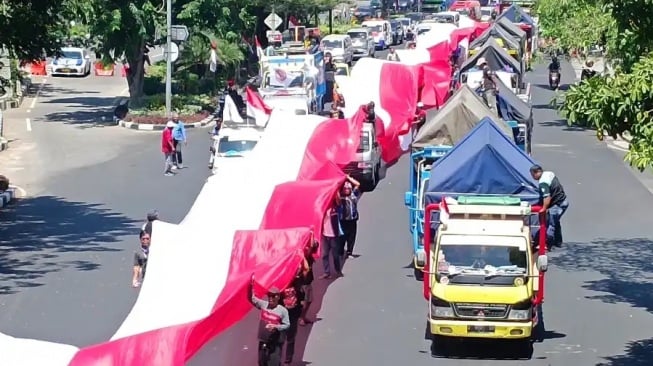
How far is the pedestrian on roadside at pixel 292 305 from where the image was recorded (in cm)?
1527

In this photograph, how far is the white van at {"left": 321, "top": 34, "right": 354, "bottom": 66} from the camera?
55.9m

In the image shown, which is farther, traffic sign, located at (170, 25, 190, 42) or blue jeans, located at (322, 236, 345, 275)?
traffic sign, located at (170, 25, 190, 42)

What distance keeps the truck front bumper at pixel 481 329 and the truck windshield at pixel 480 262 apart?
577 millimetres

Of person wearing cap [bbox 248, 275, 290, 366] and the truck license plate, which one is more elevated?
person wearing cap [bbox 248, 275, 290, 366]

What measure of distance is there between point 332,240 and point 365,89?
12145mm

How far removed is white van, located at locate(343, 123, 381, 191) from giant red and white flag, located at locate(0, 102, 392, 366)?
199 inches

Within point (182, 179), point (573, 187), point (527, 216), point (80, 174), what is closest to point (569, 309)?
point (527, 216)

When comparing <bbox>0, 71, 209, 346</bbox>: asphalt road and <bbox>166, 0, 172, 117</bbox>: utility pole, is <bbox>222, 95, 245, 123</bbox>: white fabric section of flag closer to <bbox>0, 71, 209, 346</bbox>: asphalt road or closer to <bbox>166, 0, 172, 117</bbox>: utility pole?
<bbox>0, 71, 209, 346</bbox>: asphalt road

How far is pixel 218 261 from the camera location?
14773 millimetres

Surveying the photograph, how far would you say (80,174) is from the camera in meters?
31.5

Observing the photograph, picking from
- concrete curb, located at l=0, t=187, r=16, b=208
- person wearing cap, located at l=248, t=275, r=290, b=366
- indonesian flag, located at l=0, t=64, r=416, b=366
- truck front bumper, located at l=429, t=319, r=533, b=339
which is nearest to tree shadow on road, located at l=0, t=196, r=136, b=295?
concrete curb, located at l=0, t=187, r=16, b=208

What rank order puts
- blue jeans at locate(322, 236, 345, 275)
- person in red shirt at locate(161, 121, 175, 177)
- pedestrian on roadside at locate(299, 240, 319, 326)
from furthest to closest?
person in red shirt at locate(161, 121, 175, 177)
blue jeans at locate(322, 236, 345, 275)
pedestrian on roadside at locate(299, 240, 319, 326)

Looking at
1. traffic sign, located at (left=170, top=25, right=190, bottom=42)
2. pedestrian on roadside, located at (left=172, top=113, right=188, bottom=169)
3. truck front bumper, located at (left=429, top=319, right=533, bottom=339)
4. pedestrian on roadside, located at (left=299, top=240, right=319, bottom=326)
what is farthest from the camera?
traffic sign, located at (left=170, top=25, right=190, bottom=42)

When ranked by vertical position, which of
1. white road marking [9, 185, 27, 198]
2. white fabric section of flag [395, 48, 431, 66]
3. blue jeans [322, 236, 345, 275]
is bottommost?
white road marking [9, 185, 27, 198]
